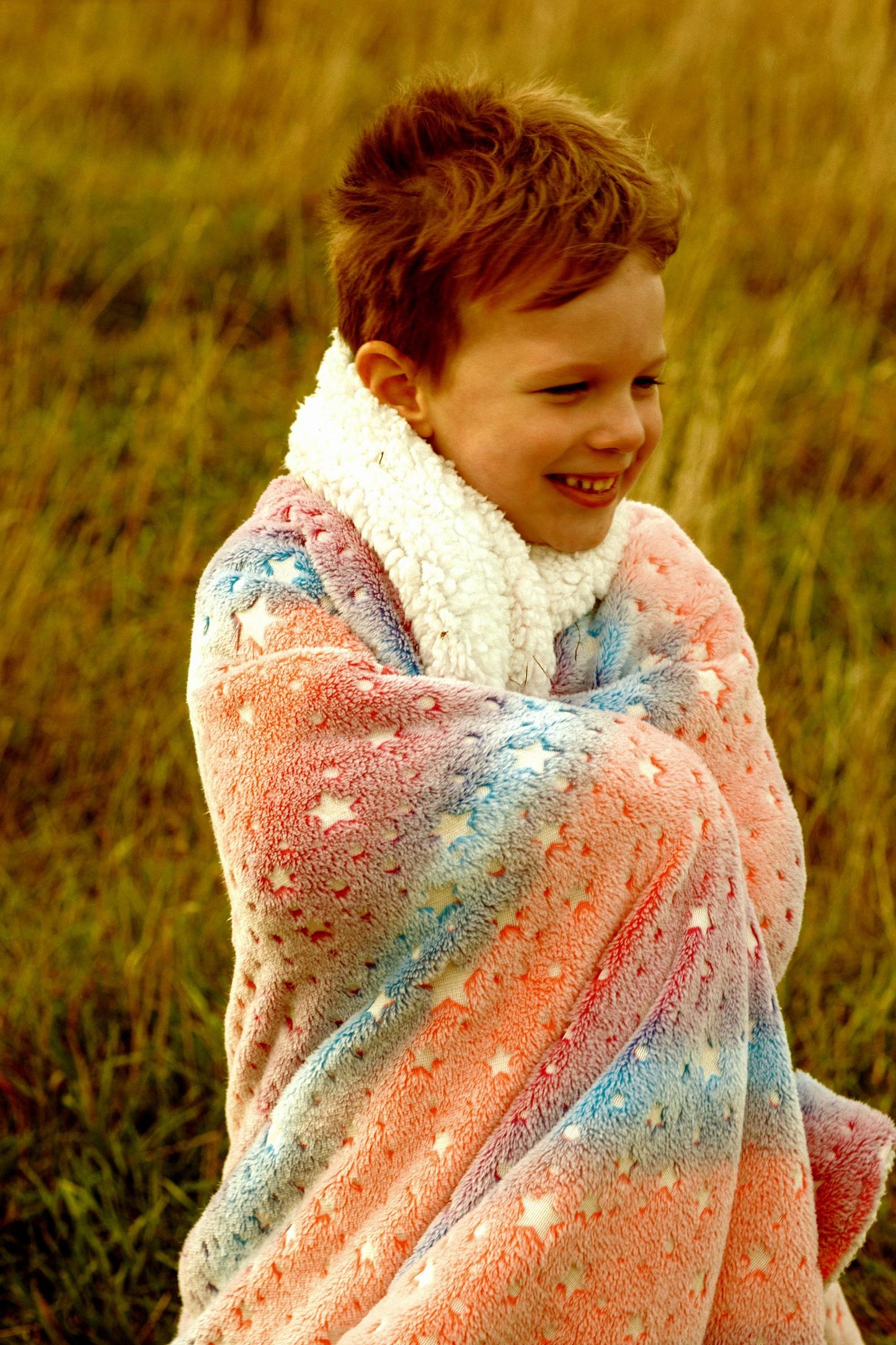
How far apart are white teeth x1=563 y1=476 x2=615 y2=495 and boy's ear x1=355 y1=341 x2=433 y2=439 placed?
16cm

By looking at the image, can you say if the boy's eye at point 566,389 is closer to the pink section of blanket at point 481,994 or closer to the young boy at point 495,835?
the young boy at point 495,835

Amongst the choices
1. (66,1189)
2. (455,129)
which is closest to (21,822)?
(66,1189)

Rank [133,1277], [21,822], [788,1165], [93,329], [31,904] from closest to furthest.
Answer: [788,1165]
[133,1277]
[31,904]
[21,822]
[93,329]

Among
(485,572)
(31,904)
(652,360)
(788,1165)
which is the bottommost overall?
(31,904)

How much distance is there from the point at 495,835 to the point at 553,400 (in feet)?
1.49

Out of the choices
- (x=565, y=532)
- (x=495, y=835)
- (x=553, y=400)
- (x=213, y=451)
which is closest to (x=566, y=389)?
(x=553, y=400)

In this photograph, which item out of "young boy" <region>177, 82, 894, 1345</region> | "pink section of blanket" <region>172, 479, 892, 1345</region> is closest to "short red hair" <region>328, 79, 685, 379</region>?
"young boy" <region>177, 82, 894, 1345</region>

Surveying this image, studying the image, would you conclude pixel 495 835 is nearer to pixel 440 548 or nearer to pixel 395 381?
pixel 440 548

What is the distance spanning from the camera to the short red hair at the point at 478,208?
1419mm

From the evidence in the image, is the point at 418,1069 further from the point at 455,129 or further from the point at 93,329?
the point at 93,329

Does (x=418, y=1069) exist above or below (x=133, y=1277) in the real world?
above

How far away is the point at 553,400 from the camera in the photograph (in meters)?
1.46

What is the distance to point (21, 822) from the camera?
10.3 feet

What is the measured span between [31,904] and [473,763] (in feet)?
5.69
